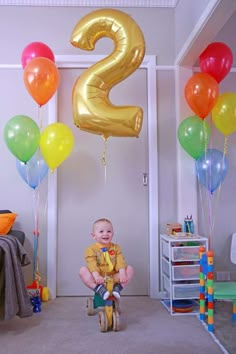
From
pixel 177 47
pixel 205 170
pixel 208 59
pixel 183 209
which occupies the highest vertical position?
pixel 177 47

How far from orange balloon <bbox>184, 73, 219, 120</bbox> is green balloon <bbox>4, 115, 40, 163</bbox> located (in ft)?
3.74

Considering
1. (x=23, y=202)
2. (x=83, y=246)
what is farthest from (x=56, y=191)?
(x=83, y=246)

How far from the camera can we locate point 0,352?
6.22 feet

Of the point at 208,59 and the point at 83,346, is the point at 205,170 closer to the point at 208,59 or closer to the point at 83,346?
the point at 208,59

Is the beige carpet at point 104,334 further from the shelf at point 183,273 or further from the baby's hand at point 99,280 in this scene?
the baby's hand at point 99,280

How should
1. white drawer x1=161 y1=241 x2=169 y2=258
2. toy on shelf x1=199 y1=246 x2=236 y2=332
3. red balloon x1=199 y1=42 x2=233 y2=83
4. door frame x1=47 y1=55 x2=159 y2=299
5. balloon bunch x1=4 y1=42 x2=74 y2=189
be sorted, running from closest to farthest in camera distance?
A: toy on shelf x1=199 y1=246 x2=236 y2=332 < balloon bunch x1=4 y1=42 x2=74 y2=189 < red balloon x1=199 y1=42 x2=233 y2=83 < white drawer x1=161 y1=241 x2=169 y2=258 < door frame x1=47 y1=55 x2=159 y2=299

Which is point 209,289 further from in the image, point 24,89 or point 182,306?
point 24,89

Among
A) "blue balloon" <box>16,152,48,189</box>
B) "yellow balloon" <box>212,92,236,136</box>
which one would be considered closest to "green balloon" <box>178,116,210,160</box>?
"yellow balloon" <box>212,92,236,136</box>

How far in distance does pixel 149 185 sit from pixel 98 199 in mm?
442

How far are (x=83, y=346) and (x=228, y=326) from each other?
912 mm

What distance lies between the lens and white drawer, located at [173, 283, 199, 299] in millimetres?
2527

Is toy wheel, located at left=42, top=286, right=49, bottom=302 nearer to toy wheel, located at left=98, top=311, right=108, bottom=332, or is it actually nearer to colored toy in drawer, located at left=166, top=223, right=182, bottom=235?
toy wheel, located at left=98, top=311, right=108, bottom=332

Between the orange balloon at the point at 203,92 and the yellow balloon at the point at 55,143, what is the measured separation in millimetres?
933

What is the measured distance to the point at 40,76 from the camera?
2.43 meters
